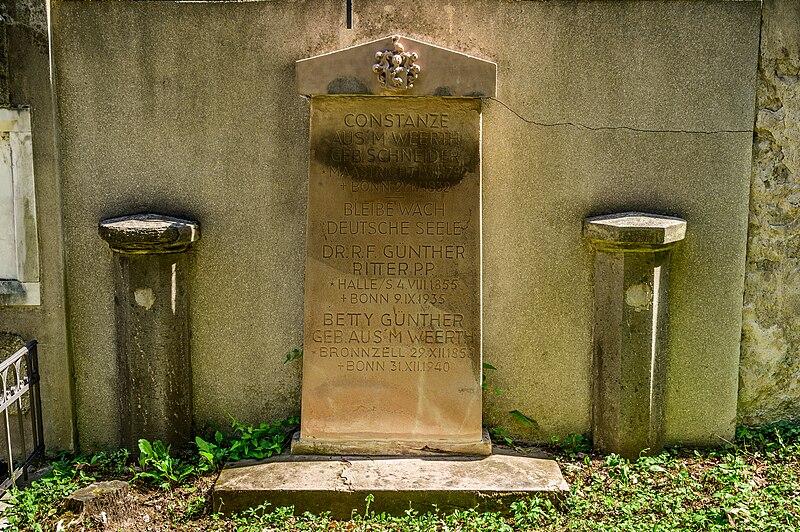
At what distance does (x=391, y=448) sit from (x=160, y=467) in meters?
1.18

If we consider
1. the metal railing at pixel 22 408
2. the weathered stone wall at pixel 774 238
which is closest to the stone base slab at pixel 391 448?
the metal railing at pixel 22 408

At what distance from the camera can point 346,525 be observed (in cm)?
358

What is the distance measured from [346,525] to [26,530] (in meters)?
1.46

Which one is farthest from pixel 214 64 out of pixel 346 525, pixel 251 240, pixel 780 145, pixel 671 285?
pixel 780 145

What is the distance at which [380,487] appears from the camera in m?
3.66

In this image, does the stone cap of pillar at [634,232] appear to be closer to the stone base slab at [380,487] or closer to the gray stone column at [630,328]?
the gray stone column at [630,328]

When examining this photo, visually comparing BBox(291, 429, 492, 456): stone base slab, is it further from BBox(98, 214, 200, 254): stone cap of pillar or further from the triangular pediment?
the triangular pediment

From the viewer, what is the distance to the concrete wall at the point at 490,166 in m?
4.07

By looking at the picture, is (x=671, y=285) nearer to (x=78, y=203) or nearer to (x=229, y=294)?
(x=229, y=294)

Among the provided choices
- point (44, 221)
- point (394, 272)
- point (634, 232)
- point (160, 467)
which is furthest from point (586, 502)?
point (44, 221)

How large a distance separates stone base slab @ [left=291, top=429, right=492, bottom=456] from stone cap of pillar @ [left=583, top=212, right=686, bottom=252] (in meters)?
1.25

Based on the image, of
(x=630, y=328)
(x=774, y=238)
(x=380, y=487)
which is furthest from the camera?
(x=774, y=238)

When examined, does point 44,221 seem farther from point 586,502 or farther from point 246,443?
point 586,502

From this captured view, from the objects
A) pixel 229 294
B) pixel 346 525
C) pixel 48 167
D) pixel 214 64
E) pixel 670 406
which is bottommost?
pixel 346 525
